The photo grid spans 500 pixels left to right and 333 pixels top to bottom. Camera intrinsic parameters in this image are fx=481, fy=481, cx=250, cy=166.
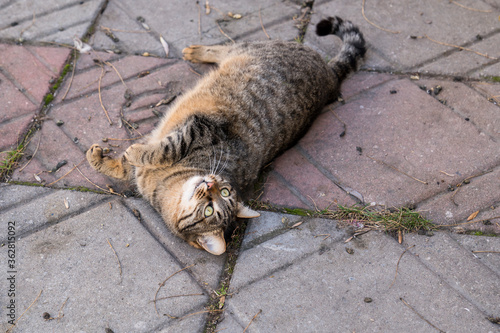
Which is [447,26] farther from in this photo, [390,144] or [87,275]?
[87,275]

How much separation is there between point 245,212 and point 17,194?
1.49m

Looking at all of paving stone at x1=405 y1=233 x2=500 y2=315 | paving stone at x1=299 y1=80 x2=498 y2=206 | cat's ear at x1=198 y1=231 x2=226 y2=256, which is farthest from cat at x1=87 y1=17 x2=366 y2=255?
→ paving stone at x1=405 y1=233 x2=500 y2=315

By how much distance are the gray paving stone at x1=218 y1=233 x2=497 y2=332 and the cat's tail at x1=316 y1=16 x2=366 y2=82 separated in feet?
5.39

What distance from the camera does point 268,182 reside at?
10.9ft

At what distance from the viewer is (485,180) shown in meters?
3.19

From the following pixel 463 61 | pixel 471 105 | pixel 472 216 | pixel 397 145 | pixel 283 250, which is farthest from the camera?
pixel 463 61

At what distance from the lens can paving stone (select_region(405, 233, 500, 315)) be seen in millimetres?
2611

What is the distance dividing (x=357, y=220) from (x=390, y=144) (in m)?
0.76

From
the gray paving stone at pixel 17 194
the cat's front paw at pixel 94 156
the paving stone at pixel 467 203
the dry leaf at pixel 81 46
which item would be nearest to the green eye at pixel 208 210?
the cat's front paw at pixel 94 156

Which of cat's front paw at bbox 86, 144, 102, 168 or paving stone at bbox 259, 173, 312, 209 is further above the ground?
cat's front paw at bbox 86, 144, 102, 168

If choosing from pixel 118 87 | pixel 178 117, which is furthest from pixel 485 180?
pixel 118 87

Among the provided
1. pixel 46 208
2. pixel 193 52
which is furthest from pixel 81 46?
pixel 46 208

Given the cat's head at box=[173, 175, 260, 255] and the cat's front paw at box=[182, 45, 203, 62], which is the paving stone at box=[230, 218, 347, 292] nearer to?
the cat's head at box=[173, 175, 260, 255]

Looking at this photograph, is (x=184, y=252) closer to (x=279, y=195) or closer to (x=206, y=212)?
(x=206, y=212)
